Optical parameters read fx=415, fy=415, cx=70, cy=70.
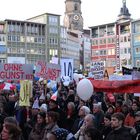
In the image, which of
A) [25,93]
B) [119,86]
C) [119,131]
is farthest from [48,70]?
[119,131]

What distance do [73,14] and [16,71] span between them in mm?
126335

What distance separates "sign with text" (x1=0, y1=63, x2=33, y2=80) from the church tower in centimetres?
12200

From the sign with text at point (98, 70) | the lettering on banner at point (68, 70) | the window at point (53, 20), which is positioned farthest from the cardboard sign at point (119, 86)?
the window at point (53, 20)

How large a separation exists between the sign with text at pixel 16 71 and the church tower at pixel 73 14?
121999 mm

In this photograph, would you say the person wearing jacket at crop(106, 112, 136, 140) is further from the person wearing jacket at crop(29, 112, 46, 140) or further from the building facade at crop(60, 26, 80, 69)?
the building facade at crop(60, 26, 80, 69)

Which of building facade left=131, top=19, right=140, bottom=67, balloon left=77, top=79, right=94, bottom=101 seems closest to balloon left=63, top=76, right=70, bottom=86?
balloon left=77, top=79, right=94, bottom=101

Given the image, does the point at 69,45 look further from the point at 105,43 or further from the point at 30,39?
the point at 30,39

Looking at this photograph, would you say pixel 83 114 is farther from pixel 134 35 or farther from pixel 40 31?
pixel 40 31

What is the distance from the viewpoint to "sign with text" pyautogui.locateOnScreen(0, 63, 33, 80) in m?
12.4

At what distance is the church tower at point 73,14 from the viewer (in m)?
135

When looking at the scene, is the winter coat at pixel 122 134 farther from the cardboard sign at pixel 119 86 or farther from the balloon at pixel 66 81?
the balloon at pixel 66 81

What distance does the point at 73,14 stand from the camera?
451ft

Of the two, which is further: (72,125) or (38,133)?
(72,125)

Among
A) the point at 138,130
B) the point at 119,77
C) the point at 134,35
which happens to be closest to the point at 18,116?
the point at 138,130
